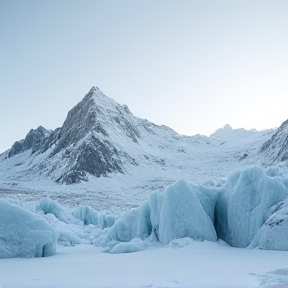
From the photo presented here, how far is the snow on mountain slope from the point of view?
76312mm

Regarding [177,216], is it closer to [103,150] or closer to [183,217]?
[183,217]

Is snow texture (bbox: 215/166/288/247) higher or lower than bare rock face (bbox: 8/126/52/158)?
lower

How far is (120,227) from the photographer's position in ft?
55.5

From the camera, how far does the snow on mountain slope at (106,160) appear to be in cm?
7631

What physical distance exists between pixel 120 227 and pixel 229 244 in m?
5.63

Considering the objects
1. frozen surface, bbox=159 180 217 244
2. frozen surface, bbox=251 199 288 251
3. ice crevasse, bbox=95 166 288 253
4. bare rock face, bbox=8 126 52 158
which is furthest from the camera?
bare rock face, bbox=8 126 52 158

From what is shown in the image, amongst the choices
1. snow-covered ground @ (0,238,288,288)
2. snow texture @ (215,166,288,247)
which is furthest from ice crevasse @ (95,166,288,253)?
snow-covered ground @ (0,238,288,288)

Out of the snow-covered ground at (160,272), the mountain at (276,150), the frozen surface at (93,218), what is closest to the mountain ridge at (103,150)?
the mountain at (276,150)

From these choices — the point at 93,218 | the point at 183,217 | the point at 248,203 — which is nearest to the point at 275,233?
the point at 248,203

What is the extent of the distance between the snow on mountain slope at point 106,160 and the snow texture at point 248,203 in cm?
4214

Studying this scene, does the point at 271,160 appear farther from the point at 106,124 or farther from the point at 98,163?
the point at 106,124

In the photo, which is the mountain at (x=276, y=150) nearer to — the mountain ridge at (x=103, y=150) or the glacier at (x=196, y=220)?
the mountain ridge at (x=103, y=150)

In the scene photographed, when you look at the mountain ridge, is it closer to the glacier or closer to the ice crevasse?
the glacier

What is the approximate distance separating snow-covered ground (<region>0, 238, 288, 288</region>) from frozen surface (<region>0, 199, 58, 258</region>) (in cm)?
107
